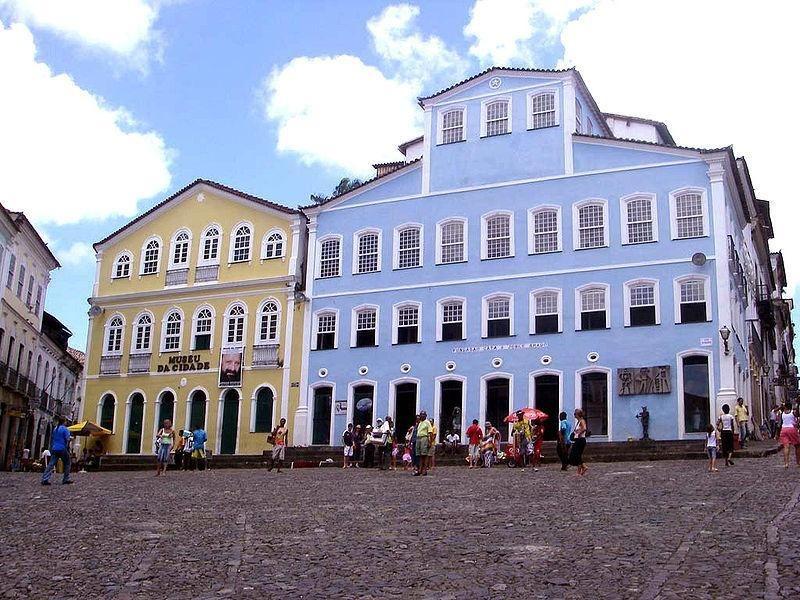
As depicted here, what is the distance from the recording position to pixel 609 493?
16.8 m

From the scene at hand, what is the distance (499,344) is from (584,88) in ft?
35.0

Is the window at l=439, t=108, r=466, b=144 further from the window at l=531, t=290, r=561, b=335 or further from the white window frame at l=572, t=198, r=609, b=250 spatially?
the window at l=531, t=290, r=561, b=335

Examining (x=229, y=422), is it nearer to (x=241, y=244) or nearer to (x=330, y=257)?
(x=241, y=244)

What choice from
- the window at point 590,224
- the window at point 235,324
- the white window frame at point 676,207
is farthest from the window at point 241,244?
the white window frame at point 676,207

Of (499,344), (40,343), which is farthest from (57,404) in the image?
(499,344)

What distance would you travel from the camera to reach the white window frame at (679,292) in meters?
32.1

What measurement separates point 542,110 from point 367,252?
881 cm

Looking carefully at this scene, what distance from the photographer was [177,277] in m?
42.6

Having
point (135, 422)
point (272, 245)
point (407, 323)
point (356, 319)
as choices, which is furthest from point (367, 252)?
point (135, 422)

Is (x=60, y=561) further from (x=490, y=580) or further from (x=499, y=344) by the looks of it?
(x=499, y=344)

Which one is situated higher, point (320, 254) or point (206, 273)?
point (320, 254)

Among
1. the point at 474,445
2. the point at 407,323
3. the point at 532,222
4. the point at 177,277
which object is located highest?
the point at 532,222

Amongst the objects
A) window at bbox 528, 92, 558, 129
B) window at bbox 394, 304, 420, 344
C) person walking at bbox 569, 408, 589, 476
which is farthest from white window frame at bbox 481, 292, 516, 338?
person walking at bbox 569, 408, 589, 476

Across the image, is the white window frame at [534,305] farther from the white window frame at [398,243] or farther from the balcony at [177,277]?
the balcony at [177,277]
